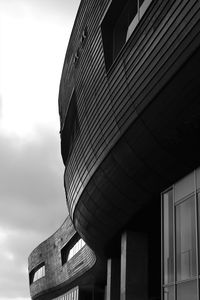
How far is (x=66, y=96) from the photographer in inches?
1133

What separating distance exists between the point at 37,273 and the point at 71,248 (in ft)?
67.1

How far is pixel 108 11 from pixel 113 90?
3.06 metres

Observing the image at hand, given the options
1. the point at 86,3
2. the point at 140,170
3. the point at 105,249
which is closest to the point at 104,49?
the point at 86,3

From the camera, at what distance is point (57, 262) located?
171ft

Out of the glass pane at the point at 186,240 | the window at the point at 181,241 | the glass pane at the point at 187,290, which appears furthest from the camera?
the glass pane at the point at 186,240

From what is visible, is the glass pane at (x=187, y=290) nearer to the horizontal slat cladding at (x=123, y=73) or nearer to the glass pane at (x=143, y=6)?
the horizontal slat cladding at (x=123, y=73)

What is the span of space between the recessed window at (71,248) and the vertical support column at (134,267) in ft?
55.2

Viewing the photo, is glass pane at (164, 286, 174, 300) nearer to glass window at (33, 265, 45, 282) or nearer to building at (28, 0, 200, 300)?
building at (28, 0, 200, 300)

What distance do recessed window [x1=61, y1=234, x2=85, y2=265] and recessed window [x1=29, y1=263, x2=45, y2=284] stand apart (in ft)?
37.8

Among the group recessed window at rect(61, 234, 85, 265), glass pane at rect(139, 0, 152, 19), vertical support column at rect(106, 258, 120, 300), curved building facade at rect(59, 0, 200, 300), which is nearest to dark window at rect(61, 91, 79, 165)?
curved building facade at rect(59, 0, 200, 300)

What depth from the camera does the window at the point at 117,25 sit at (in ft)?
63.8

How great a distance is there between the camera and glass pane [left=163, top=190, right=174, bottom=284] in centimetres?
1709

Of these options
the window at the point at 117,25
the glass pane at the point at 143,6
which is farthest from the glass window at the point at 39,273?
the glass pane at the point at 143,6

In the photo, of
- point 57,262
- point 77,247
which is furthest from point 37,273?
point 77,247
